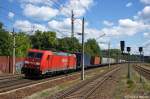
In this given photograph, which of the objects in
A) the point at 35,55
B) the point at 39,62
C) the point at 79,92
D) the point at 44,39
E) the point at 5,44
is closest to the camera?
the point at 79,92

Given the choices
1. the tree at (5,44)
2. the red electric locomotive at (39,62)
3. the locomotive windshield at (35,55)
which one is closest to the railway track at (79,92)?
the red electric locomotive at (39,62)

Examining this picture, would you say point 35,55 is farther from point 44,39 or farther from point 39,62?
point 44,39

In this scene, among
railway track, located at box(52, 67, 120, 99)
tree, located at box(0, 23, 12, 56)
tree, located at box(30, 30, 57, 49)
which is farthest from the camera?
tree, located at box(30, 30, 57, 49)

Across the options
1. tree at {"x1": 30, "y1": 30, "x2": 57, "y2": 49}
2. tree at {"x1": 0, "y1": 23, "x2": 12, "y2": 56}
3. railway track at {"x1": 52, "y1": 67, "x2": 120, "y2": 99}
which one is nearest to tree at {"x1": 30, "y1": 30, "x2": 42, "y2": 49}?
tree at {"x1": 30, "y1": 30, "x2": 57, "y2": 49}

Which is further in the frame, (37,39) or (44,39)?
(44,39)

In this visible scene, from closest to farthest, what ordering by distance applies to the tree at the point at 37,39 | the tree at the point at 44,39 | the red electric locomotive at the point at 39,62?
the red electric locomotive at the point at 39,62 < the tree at the point at 44,39 < the tree at the point at 37,39

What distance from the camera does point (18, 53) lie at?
77.1 meters

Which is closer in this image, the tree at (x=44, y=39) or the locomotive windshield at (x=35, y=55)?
the locomotive windshield at (x=35, y=55)

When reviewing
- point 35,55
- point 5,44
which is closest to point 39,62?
point 35,55

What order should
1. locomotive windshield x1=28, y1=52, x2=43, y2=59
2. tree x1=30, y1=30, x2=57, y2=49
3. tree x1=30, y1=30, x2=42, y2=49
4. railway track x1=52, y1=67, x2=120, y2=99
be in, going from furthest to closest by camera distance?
tree x1=30, y1=30, x2=42, y2=49
tree x1=30, y1=30, x2=57, y2=49
locomotive windshield x1=28, y1=52, x2=43, y2=59
railway track x1=52, y1=67, x2=120, y2=99

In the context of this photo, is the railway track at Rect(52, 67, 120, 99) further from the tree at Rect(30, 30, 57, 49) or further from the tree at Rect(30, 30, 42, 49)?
the tree at Rect(30, 30, 42, 49)

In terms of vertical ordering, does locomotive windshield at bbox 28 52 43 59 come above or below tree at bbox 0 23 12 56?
below

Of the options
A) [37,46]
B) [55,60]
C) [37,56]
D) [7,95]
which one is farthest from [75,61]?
[37,46]

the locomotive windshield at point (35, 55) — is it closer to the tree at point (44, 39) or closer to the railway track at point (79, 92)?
the railway track at point (79, 92)
